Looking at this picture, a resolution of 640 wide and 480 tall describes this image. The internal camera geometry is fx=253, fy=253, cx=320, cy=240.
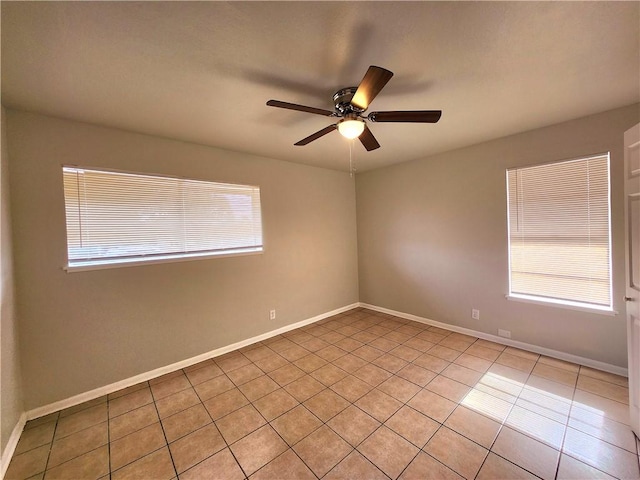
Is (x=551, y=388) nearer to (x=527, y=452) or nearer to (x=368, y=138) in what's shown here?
(x=527, y=452)

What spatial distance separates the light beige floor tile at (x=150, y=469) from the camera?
1.55 m

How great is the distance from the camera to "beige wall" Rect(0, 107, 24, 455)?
1.71 m

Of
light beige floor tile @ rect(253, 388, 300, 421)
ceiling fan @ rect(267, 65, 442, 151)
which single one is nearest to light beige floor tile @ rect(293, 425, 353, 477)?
light beige floor tile @ rect(253, 388, 300, 421)

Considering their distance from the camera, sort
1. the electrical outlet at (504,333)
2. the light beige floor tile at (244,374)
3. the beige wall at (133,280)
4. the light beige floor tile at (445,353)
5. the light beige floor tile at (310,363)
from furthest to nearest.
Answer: the electrical outlet at (504,333) < the light beige floor tile at (445,353) < the light beige floor tile at (310,363) < the light beige floor tile at (244,374) < the beige wall at (133,280)

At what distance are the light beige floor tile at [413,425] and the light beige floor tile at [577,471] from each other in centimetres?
68

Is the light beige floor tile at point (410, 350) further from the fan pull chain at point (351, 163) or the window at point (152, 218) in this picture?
the fan pull chain at point (351, 163)

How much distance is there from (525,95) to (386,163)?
6.80ft

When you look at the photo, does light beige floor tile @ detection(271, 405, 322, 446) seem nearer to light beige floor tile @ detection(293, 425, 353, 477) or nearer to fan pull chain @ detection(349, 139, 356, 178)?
light beige floor tile @ detection(293, 425, 353, 477)

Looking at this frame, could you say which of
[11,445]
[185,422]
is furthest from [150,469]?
[11,445]

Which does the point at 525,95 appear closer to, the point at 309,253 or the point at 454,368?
the point at 454,368

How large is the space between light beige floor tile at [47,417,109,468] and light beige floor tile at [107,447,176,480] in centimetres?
39

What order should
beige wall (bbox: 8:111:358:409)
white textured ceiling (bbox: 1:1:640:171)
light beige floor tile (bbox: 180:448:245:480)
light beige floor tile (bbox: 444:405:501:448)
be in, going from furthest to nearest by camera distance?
beige wall (bbox: 8:111:358:409)
light beige floor tile (bbox: 444:405:501:448)
light beige floor tile (bbox: 180:448:245:480)
white textured ceiling (bbox: 1:1:640:171)

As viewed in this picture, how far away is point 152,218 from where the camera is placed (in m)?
2.63

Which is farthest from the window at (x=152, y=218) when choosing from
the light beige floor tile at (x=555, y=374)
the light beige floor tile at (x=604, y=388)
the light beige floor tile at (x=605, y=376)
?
the light beige floor tile at (x=605, y=376)
